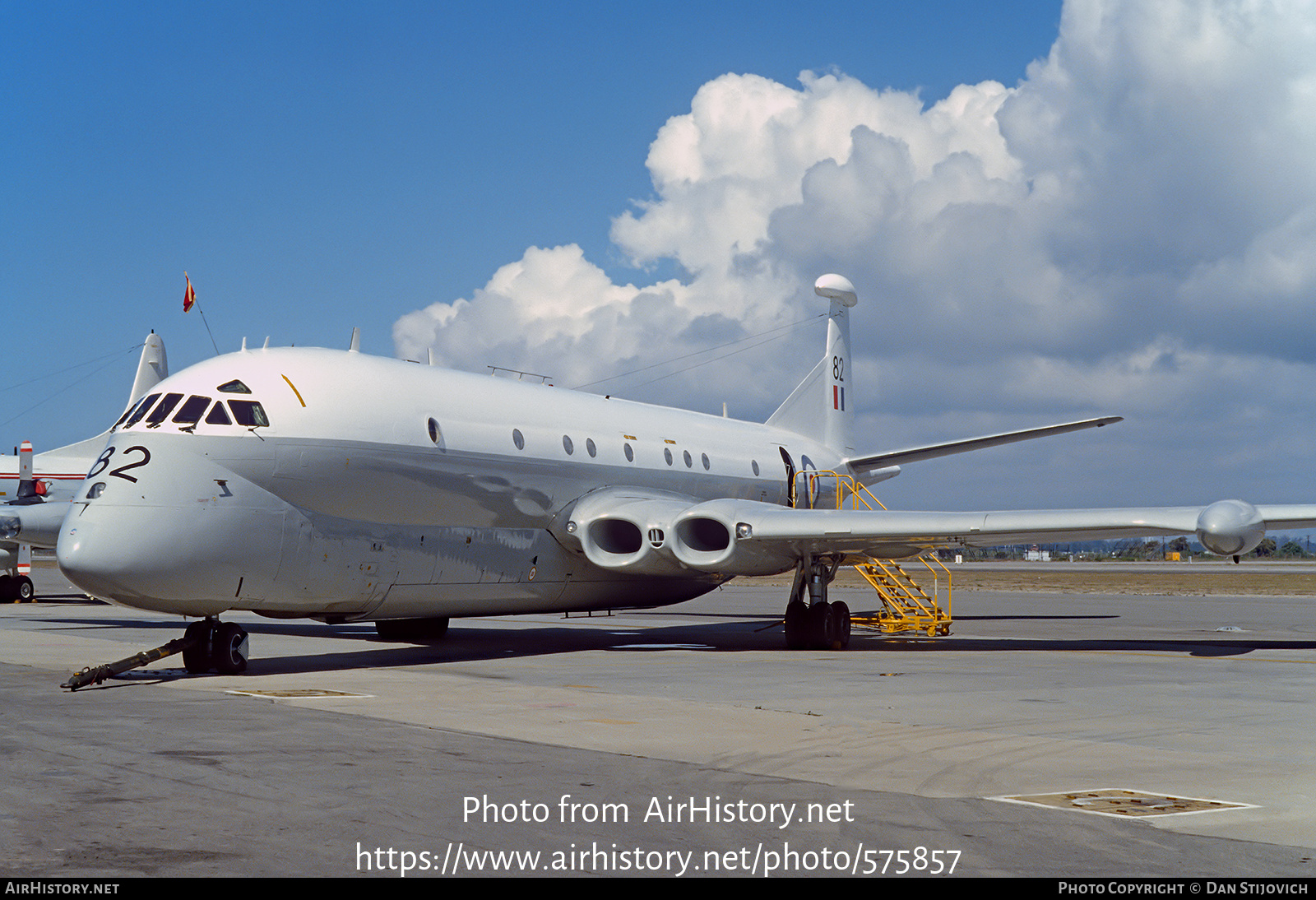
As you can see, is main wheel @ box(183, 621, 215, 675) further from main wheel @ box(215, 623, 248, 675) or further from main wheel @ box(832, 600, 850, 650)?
main wheel @ box(832, 600, 850, 650)

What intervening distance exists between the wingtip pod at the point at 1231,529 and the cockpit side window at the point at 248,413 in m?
11.4

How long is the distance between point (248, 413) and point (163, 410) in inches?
36.5

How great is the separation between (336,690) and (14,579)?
25727 mm

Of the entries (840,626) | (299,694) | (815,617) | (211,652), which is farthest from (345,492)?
(840,626)

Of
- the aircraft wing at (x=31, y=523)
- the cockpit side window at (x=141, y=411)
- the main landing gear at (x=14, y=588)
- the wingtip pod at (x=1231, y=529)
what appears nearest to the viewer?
the cockpit side window at (x=141, y=411)

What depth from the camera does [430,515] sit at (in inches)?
626

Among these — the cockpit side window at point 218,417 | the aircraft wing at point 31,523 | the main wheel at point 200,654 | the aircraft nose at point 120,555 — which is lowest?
the main wheel at point 200,654

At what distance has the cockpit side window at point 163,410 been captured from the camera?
13922 mm

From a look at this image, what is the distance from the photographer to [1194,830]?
6.00 m

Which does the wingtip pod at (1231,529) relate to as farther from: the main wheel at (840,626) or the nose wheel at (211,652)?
the nose wheel at (211,652)

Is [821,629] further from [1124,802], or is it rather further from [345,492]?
[1124,802]

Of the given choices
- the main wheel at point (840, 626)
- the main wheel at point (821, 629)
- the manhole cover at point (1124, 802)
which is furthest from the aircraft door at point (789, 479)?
the manhole cover at point (1124, 802)
